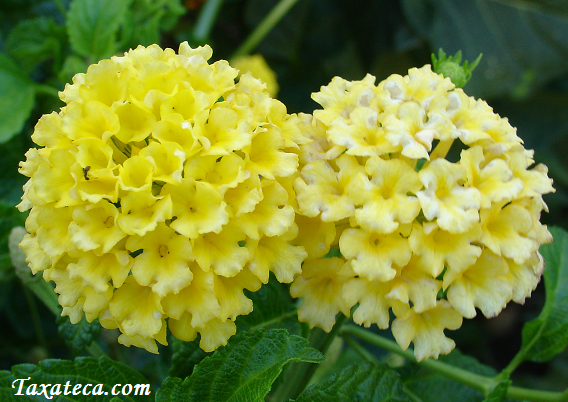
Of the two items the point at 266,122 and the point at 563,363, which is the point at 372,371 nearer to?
the point at 266,122

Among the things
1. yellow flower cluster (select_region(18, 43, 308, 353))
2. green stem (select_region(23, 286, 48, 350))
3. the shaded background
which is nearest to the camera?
yellow flower cluster (select_region(18, 43, 308, 353))

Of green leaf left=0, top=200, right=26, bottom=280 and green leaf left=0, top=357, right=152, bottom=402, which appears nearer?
green leaf left=0, top=357, right=152, bottom=402

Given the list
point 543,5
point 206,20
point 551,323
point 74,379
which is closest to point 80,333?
point 74,379

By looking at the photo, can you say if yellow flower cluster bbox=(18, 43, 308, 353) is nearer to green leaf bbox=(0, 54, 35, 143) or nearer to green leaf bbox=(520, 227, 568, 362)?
Result: green leaf bbox=(0, 54, 35, 143)

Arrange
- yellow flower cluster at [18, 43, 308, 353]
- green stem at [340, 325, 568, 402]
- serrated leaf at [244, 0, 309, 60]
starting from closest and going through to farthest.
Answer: yellow flower cluster at [18, 43, 308, 353]
green stem at [340, 325, 568, 402]
serrated leaf at [244, 0, 309, 60]

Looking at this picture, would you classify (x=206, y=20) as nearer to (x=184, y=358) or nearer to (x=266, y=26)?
(x=266, y=26)

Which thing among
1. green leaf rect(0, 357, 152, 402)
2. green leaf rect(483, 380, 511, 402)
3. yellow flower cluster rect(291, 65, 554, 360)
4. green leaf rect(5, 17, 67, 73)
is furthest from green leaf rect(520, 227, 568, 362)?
green leaf rect(5, 17, 67, 73)
